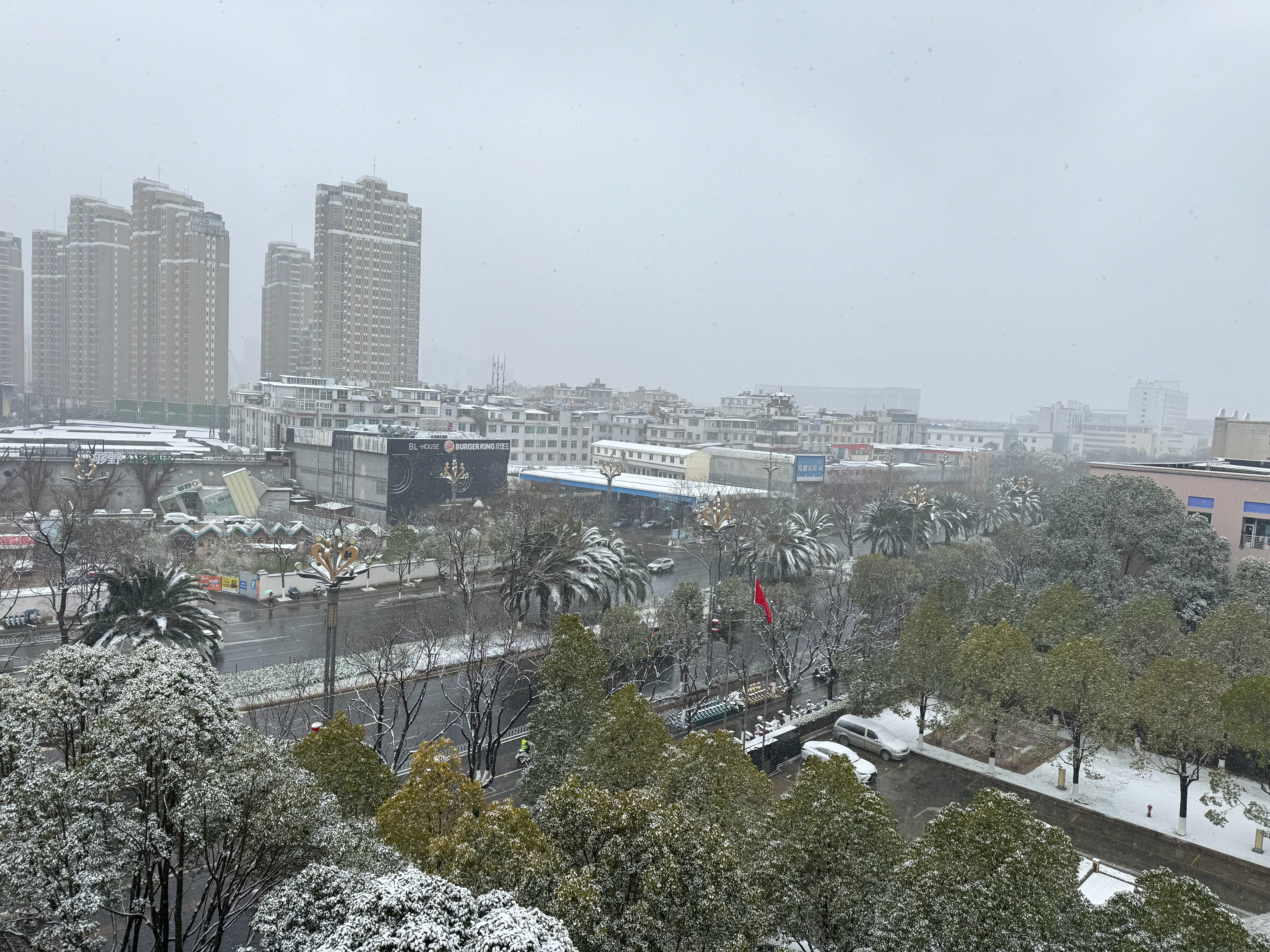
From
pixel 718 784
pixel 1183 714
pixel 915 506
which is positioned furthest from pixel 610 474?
pixel 718 784

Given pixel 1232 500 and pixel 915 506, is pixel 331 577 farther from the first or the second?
pixel 1232 500

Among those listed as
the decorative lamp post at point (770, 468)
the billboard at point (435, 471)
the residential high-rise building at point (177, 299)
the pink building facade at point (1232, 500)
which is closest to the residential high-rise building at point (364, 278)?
the residential high-rise building at point (177, 299)

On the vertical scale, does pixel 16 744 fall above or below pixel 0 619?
above

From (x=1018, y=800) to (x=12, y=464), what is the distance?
4643 cm

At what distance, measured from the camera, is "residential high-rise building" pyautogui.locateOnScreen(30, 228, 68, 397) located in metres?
94.7

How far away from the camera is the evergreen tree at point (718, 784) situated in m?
9.68

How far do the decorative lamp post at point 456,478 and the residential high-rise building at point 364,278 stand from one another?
52.2 meters

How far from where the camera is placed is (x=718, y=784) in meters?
9.95

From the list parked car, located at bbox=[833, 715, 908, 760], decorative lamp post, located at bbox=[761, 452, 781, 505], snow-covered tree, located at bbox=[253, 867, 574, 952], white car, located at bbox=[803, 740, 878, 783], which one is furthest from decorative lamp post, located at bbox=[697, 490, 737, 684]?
snow-covered tree, located at bbox=[253, 867, 574, 952]

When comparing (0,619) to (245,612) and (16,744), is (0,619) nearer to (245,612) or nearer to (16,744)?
(245,612)

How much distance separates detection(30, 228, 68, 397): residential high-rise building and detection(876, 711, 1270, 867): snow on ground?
4226 inches

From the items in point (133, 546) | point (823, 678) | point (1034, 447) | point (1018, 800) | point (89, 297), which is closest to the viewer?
point (1018, 800)

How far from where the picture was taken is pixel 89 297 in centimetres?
9200

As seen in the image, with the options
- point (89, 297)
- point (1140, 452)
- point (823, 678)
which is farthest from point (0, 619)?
point (1140, 452)
